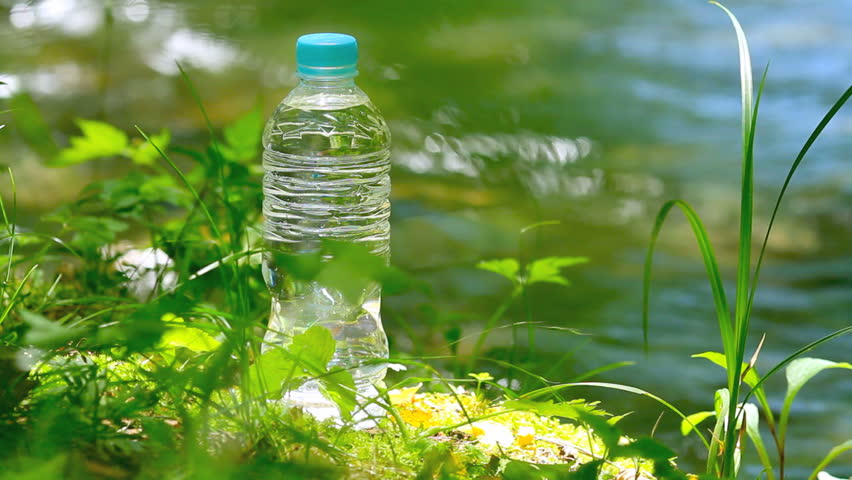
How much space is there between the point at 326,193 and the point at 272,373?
2.73 feet

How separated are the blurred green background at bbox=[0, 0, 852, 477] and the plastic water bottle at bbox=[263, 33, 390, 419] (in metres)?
0.57

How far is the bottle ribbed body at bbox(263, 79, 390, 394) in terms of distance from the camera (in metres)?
1.92

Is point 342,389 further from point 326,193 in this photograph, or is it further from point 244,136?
point 244,136

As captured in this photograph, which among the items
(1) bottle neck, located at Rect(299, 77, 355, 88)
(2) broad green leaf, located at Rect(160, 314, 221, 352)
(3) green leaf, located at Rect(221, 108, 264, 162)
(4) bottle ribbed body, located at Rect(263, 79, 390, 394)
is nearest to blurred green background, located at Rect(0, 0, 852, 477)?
(4) bottle ribbed body, located at Rect(263, 79, 390, 394)

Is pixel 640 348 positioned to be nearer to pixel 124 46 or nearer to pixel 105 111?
pixel 105 111

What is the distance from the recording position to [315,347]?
1259mm

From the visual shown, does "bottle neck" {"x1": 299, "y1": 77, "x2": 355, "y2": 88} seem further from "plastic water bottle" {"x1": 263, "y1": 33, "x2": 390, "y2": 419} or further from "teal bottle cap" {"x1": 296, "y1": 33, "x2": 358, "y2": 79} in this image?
"teal bottle cap" {"x1": 296, "y1": 33, "x2": 358, "y2": 79}

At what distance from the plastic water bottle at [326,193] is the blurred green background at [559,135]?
57 cm

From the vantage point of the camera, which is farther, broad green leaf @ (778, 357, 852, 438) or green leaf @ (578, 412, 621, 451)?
broad green leaf @ (778, 357, 852, 438)

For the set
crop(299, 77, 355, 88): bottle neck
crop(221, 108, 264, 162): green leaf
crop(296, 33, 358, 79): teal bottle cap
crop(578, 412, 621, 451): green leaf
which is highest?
crop(296, 33, 358, 79): teal bottle cap

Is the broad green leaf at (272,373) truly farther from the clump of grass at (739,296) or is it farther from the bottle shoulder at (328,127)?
the bottle shoulder at (328,127)

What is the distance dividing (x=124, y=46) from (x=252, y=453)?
4.42m

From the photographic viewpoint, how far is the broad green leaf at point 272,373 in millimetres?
1214

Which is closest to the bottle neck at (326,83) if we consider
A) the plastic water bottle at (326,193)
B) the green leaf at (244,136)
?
the plastic water bottle at (326,193)
